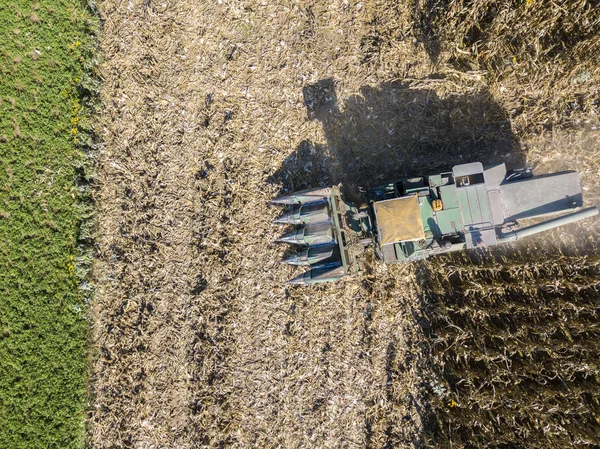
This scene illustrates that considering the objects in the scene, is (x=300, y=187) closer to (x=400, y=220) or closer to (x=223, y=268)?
(x=223, y=268)

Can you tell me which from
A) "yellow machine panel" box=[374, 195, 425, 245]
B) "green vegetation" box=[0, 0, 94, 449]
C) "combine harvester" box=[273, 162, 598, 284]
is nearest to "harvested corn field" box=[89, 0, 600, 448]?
"green vegetation" box=[0, 0, 94, 449]

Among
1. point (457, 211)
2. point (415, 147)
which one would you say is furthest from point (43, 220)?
point (457, 211)

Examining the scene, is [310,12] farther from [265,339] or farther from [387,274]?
[265,339]

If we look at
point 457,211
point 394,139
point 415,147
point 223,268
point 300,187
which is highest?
point 394,139

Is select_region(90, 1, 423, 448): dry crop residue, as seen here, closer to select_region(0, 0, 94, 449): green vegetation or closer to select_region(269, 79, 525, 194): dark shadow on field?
select_region(269, 79, 525, 194): dark shadow on field

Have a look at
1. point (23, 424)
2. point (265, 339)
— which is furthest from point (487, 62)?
point (23, 424)

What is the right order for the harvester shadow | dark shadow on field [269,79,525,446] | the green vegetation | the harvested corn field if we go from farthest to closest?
the green vegetation
dark shadow on field [269,79,525,446]
the harvester shadow
the harvested corn field
